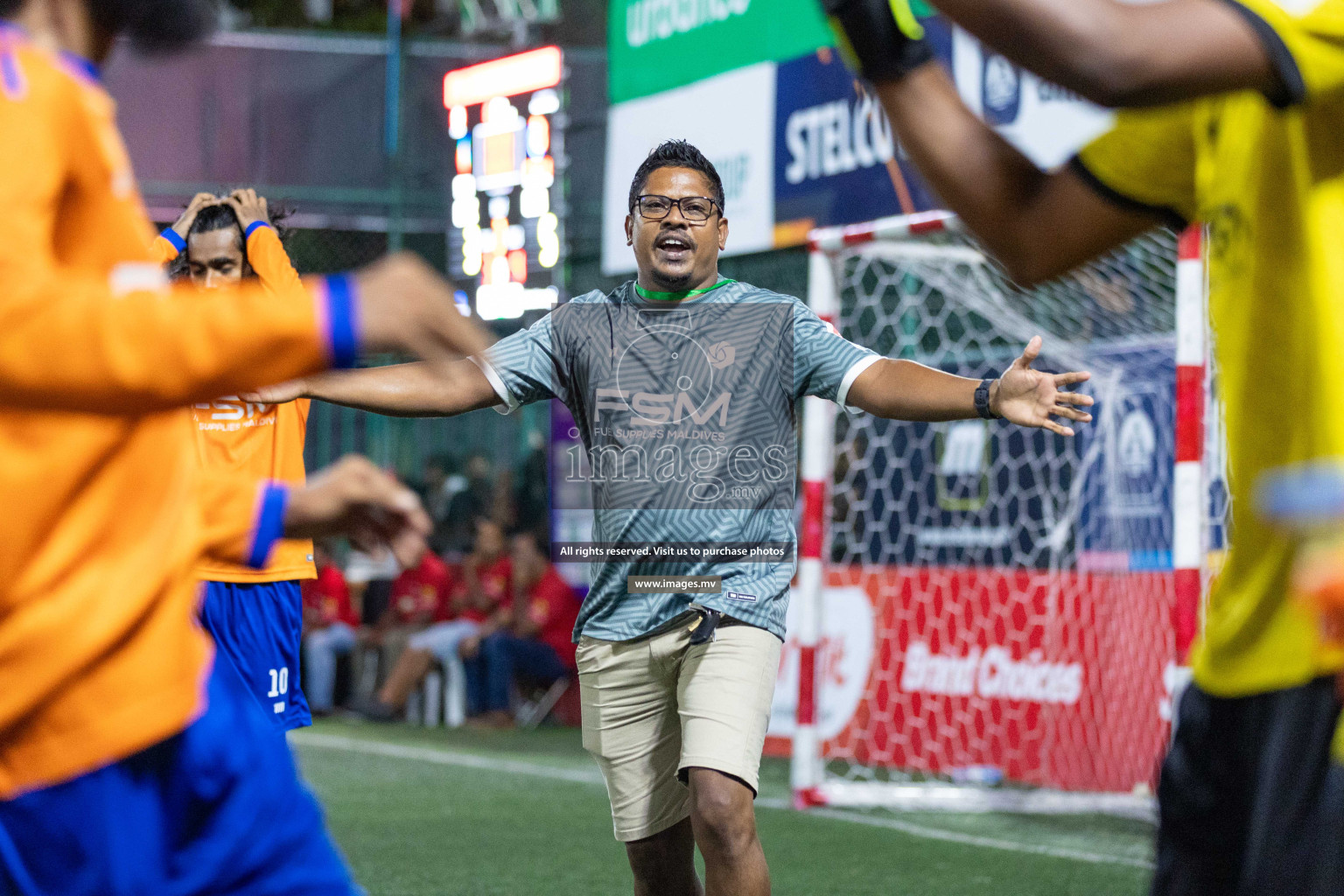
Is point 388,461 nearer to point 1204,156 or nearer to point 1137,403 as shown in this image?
point 1137,403

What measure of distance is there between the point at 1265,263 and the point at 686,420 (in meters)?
2.57

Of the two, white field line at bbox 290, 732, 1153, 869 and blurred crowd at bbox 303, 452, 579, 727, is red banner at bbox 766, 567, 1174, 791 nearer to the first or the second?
white field line at bbox 290, 732, 1153, 869

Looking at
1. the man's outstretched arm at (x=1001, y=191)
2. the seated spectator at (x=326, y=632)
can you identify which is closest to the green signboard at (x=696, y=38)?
the seated spectator at (x=326, y=632)

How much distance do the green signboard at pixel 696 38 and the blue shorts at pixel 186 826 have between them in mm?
8955

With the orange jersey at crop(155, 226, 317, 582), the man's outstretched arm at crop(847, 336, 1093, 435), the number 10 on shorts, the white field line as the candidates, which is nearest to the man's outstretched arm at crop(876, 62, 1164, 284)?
the man's outstretched arm at crop(847, 336, 1093, 435)

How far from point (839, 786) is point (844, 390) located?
14.2 feet

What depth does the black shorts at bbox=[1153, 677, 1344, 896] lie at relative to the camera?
5.36 feet

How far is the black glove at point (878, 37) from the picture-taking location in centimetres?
169

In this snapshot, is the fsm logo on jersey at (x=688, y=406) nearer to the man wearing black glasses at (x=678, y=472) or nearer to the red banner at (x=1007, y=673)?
the man wearing black glasses at (x=678, y=472)

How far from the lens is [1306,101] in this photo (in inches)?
60.9

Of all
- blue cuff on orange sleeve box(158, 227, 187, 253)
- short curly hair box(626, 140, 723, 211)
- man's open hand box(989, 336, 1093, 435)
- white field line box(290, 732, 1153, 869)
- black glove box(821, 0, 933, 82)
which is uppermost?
short curly hair box(626, 140, 723, 211)

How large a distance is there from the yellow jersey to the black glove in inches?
10.7

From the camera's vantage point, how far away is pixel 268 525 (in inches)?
79.0

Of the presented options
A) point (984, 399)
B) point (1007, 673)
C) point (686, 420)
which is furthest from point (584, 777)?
point (984, 399)
